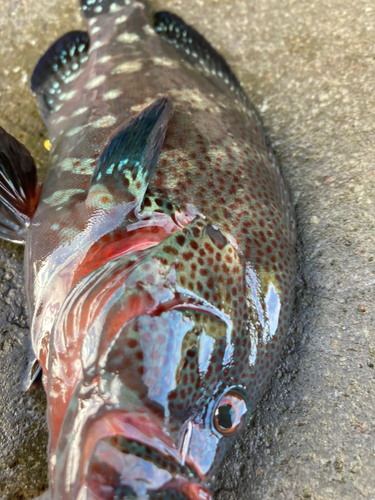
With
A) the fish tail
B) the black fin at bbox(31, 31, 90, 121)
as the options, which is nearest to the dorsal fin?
the fish tail

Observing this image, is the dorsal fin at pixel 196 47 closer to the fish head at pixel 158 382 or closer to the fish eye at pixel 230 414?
the fish head at pixel 158 382

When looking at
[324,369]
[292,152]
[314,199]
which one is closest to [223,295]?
[324,369]

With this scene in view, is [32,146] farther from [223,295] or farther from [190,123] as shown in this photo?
[223,295]

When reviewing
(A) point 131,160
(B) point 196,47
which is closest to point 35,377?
(A) point 131,160

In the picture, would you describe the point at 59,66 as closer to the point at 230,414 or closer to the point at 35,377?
the point at 35,377

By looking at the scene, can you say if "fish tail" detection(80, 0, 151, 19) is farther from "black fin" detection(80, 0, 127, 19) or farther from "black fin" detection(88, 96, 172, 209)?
"black fin" detection(88, 96, 172, 209)

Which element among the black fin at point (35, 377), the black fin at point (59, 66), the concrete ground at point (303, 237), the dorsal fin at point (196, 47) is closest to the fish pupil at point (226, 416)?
the concrete ground at point (303, 237)
